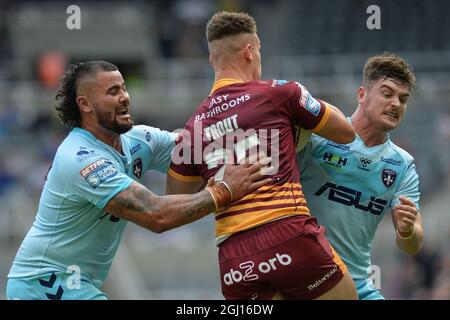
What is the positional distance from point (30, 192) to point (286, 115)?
1222cm

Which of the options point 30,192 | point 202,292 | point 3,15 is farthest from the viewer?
point 3,15

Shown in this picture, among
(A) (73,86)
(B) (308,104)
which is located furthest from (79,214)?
(B) (308,104)

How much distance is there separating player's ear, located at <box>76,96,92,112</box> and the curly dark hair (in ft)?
0.15

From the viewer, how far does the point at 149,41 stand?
25.1 metres

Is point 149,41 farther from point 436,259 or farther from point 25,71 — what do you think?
point 436,259

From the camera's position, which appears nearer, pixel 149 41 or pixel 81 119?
pixel 81 119

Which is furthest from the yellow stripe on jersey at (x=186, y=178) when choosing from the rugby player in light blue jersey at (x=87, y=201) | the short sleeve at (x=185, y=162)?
the rugby player in light blue jersey at (x=87, y=201)

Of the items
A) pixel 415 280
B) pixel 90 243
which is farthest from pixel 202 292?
pixel 90 243

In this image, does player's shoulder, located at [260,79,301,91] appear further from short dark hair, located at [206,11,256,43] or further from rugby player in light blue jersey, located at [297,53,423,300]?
rugby player in light blue jersey, located at [297,53,423,300]

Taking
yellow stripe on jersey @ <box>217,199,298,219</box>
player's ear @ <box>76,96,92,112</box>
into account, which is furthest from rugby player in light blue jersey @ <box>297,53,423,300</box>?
player's ear @ <box>76,96,92,112</box>

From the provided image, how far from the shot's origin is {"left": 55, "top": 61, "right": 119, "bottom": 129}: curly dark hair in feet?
25.0

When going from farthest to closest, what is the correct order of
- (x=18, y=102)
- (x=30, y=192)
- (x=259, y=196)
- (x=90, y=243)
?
(x=18, y=102) < (x=30, y=192) < (x=90, y=243) < (x=259, y=196)

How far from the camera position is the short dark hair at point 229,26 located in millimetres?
7266

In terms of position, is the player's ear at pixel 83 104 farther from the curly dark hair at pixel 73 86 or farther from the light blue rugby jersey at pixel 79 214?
the light blue rugby jersey at pixel 79 214
